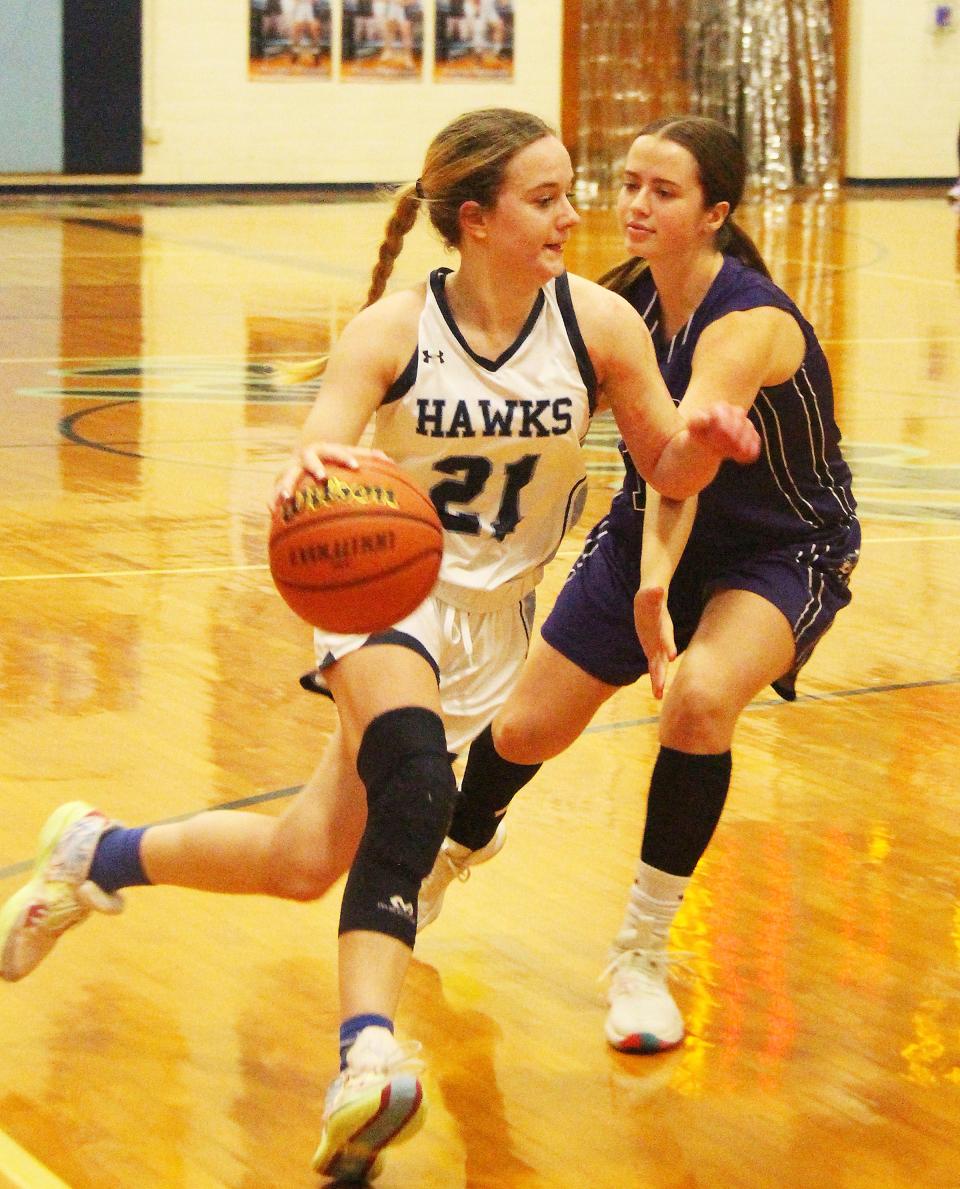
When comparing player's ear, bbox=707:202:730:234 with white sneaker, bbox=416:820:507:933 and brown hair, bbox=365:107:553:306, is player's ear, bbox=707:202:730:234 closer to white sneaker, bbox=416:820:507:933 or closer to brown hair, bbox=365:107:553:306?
brown hair, bbox=365:107:553:306

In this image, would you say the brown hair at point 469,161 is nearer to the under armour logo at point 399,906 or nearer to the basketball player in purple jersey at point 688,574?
the basketball player in purple jersey at point 688,574

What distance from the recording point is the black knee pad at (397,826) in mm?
2537

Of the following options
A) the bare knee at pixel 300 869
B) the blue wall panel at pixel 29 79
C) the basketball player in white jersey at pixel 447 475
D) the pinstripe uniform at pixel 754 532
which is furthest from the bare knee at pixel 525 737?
the blue wall panel at pixel 29 79

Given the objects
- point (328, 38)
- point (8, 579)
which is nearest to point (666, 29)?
point (328, 38)

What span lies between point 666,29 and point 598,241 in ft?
17.3

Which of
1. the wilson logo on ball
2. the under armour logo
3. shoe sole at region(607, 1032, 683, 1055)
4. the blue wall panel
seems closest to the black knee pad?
the under armour logo

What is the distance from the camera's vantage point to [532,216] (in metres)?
2.78

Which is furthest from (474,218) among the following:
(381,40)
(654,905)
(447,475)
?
(381,40)

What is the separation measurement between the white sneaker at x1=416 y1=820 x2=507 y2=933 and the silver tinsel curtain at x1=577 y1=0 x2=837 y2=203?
55.3 ft

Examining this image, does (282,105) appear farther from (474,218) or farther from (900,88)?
(474,218)

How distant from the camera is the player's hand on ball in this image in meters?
2.56

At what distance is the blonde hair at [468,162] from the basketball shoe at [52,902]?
0.91 meters

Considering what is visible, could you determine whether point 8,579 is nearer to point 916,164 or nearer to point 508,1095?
point 508,1095

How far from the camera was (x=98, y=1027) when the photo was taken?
2.87m
